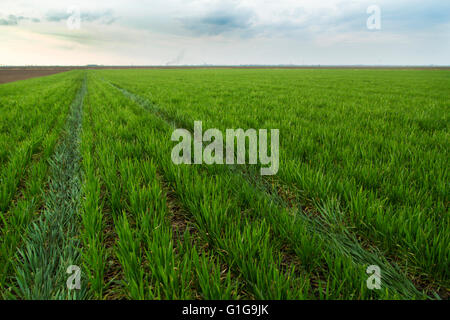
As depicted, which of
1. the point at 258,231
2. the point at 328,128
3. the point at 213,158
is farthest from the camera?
the point at 328,128

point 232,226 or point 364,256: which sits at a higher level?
point 232,226

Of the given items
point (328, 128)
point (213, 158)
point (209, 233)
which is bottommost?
point (209, 233)

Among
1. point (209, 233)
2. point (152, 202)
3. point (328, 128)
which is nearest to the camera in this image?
point (209, 233)

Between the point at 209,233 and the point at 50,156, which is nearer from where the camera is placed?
the point at 209,233

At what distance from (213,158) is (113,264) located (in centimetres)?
152

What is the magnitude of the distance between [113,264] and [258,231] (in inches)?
31.2
